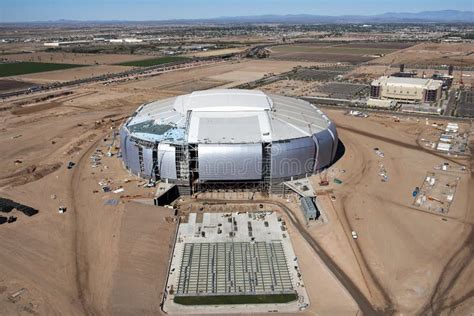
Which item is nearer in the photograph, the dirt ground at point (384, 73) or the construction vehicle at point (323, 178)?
the construction vehicle at point (323, 178)

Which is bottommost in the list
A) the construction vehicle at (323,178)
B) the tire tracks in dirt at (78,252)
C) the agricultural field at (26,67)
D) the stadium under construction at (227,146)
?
the tire tracks in dirt at (78,252)

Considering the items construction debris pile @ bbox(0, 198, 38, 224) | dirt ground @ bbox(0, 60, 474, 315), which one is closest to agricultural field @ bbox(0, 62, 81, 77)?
dirt ground @ bbox(0, 60, 474, 315)

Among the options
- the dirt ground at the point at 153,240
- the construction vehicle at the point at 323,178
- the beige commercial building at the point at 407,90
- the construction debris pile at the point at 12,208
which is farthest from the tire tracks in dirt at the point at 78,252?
the beige commercial building at the point at 407,90

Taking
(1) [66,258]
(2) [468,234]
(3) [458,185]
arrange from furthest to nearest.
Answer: (3) [458,185] < (2) [468,234] < (1) [66,258]

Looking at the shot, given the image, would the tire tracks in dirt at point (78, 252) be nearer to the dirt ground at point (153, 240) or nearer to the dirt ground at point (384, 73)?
the dirt ground at point (153, 240)

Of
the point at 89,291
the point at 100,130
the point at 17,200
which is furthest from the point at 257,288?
the point at 100,130

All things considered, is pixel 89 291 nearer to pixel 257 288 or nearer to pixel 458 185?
pixel 257 288
